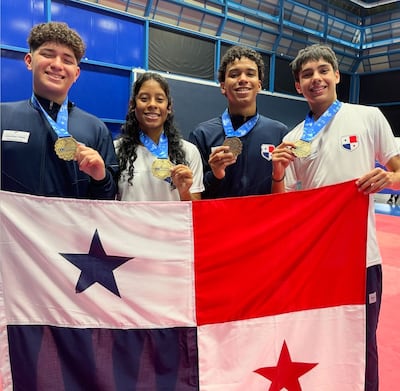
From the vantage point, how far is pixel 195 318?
184 cm

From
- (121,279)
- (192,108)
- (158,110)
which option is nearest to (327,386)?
(121,279)

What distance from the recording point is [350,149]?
82.4 inches

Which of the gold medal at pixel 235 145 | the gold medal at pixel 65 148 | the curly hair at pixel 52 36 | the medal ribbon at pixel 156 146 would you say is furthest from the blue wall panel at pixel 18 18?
the gold medal at pixel 235 145

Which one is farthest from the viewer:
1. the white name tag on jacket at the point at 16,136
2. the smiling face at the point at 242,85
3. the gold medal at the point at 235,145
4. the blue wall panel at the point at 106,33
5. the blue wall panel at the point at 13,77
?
the blue wall panel at the point at 106,33

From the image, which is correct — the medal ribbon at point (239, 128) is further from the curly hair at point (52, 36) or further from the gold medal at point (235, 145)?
the curly hair at point (52, 36)

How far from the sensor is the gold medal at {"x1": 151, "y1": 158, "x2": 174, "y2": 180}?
6.38 ft

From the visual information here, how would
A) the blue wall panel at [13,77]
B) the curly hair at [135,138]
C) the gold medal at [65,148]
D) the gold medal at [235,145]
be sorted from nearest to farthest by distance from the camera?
the gold medal at [65,148]
the gold medal at [235,145]
the curly hair at [135,138]
the blue wall panel at [13,77]

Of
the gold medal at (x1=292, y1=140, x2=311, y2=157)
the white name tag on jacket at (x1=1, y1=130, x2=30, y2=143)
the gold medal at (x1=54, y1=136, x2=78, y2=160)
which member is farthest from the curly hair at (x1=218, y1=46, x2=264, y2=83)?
the white name tag on jacket at (x1=1, y1=130, x2=30, y2=143)

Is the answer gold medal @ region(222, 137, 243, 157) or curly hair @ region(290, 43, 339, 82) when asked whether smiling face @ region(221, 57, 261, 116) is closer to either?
curly hair @ region(290, 43, 339, 82)

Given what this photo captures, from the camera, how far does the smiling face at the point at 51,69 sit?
6.32 feet

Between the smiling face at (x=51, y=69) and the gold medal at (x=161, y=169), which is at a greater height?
the smiling face at (x=51, y=69)

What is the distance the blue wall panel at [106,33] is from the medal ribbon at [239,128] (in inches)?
317

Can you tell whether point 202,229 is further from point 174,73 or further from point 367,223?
point 174,73

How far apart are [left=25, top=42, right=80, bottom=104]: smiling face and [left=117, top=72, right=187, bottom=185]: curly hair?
0.39 m
